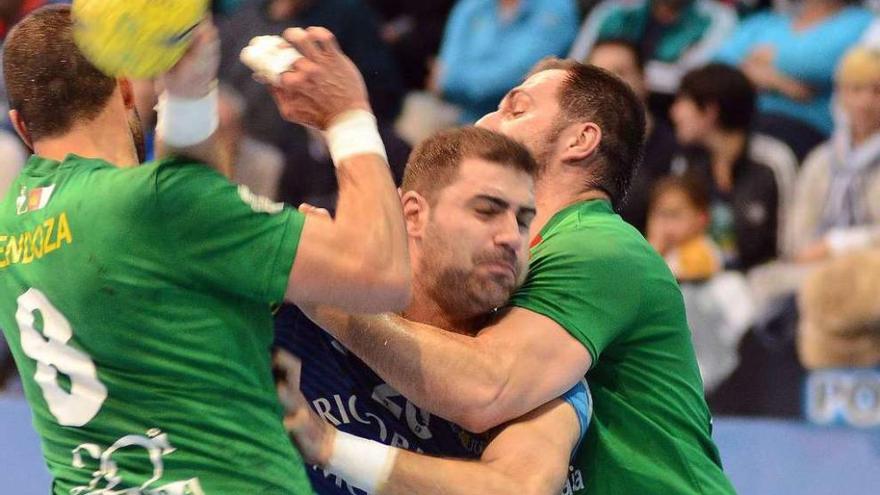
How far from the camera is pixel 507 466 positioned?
3.27m

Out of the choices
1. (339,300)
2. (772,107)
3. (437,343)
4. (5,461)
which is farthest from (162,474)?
(772,107)

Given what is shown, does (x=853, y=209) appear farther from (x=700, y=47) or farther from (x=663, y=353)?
(x=663, y=353)

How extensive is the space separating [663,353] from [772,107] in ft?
15.7

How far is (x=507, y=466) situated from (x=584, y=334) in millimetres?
359

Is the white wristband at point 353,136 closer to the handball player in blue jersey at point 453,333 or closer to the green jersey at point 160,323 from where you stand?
the green jersey at point 160,323

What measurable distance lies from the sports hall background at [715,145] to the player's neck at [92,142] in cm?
344

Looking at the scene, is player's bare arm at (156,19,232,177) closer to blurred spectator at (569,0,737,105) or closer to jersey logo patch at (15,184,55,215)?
jersey logo patch at (15,184,55,215)

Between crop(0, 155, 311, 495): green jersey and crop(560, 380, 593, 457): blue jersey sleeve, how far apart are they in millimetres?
770

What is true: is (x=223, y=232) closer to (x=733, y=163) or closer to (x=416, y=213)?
(x=416, y=213)

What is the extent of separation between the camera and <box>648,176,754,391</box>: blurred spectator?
24.7ft

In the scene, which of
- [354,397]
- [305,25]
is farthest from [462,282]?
[305,25]

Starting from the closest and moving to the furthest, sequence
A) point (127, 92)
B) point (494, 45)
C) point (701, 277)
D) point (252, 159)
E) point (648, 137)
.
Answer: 1. point (127, 92)
2. point (701, 277)
3. point (648, 137)
4. point (252, 159)
5. point (494, 45)

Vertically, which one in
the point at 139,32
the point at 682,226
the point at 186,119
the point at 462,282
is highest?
the point at 139,32

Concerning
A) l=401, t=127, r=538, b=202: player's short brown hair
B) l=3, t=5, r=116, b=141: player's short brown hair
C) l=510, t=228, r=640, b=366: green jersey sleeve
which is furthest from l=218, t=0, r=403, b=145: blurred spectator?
l=3, t=5, r=116, b=141: player's short brown hair
